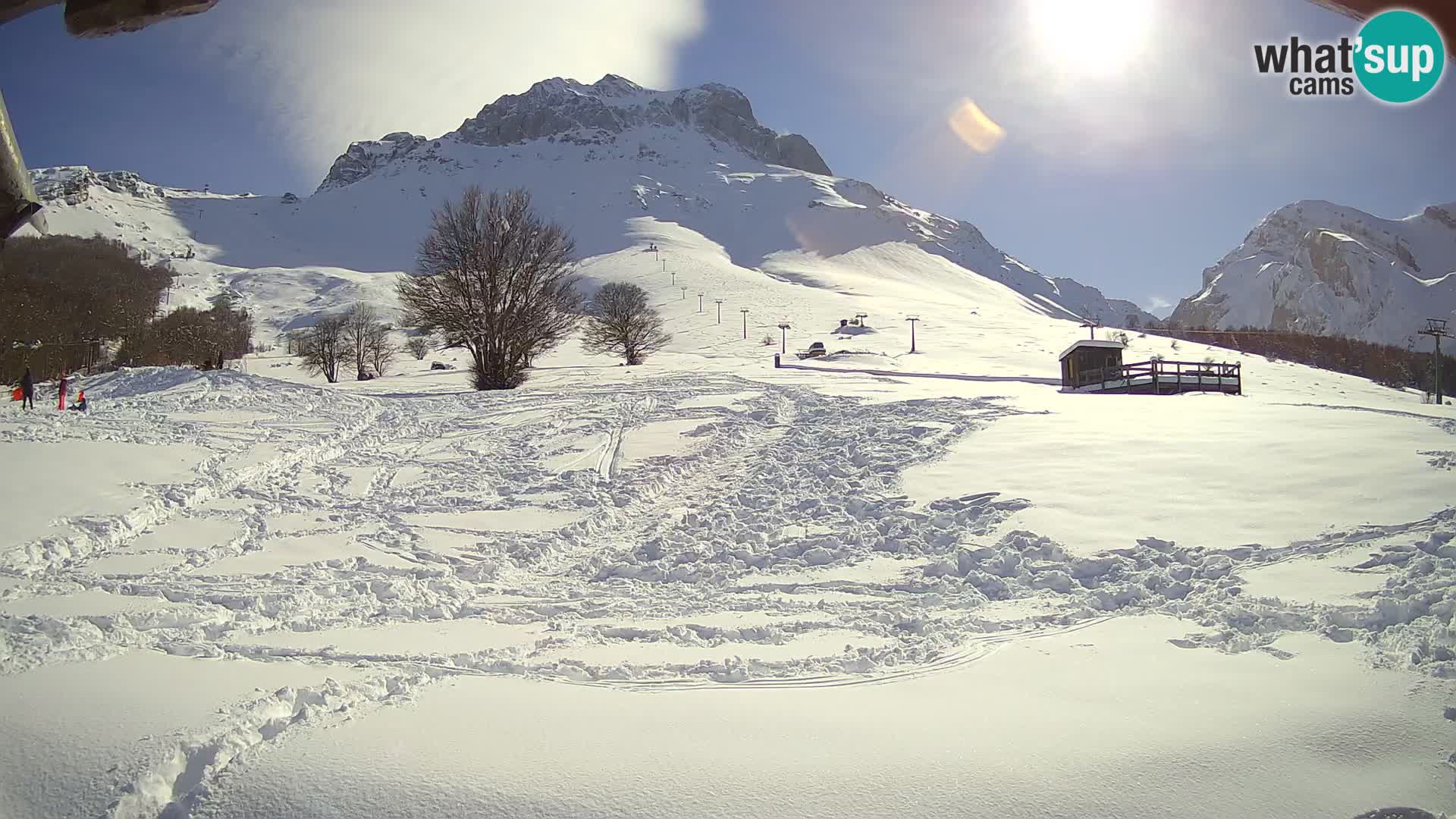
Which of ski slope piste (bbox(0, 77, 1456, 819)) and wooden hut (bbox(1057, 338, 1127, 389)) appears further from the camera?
wooden hut (bbox(1057, 338, 1127, 389))

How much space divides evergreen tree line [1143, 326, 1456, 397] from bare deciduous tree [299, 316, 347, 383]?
238ft

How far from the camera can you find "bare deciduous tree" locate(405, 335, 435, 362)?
182 ft

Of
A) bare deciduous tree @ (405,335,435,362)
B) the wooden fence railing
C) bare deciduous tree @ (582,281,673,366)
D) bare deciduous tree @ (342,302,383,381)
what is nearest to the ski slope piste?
the wooden fence railing

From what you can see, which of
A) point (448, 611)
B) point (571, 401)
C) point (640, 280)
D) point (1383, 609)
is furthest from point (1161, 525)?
point (640, 280)

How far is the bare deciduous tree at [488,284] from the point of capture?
27406 millimetres

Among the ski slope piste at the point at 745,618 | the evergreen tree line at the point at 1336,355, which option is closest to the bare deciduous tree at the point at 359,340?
the ski slope piste at the point at 745,618

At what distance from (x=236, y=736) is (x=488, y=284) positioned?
25672 mm

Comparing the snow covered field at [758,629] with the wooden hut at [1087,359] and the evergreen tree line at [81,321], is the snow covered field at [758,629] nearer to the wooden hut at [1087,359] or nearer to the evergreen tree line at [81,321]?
the wooden hut at [1087,359]

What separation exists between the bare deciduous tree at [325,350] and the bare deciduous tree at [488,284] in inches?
1259

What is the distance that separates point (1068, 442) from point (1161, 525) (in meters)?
4.34

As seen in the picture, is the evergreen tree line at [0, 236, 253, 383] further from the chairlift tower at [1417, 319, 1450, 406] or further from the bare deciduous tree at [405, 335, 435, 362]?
the chairlift tower at [1417, 319, 1450, 406]

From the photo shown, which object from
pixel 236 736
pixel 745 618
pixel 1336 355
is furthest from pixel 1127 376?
pixel 1336 355

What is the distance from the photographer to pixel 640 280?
120 meters

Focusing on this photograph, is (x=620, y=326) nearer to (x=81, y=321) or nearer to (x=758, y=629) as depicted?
(x=81, y=321)
